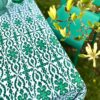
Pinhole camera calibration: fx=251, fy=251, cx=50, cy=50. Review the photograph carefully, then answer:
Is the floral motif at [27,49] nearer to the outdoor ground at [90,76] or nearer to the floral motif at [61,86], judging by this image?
the floral motif at [61,86]

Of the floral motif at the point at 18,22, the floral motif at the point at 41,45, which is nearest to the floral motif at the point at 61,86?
the floral motif at the point at 41,45

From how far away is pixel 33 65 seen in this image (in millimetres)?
1979

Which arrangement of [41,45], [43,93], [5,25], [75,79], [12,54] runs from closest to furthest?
[43,93] < [75,79] < [12,54] < [41,45] < [5,25]

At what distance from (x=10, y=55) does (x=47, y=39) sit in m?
0.38

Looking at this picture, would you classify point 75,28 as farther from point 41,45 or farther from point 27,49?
point 27,49

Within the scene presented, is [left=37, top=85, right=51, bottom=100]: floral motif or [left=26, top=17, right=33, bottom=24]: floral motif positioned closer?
[left=37, top=85, right=51, bottom=100]: floral motif

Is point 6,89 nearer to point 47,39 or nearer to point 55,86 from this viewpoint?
point 55,86

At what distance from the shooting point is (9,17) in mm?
2430

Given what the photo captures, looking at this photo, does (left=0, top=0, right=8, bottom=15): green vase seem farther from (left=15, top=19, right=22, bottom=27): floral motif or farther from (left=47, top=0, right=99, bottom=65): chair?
(left=47, top=0, right=99, bottom=65): chair

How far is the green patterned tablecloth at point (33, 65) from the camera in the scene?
181cm

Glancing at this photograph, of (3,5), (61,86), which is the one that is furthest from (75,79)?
(3,5)

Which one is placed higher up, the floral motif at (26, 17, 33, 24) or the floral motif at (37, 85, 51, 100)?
the floral motif at (26, 17, 33, 24)

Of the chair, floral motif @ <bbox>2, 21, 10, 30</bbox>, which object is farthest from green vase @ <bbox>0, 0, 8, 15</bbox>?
the chair

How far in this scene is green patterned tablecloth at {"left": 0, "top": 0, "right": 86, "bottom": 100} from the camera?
1.81 metres
